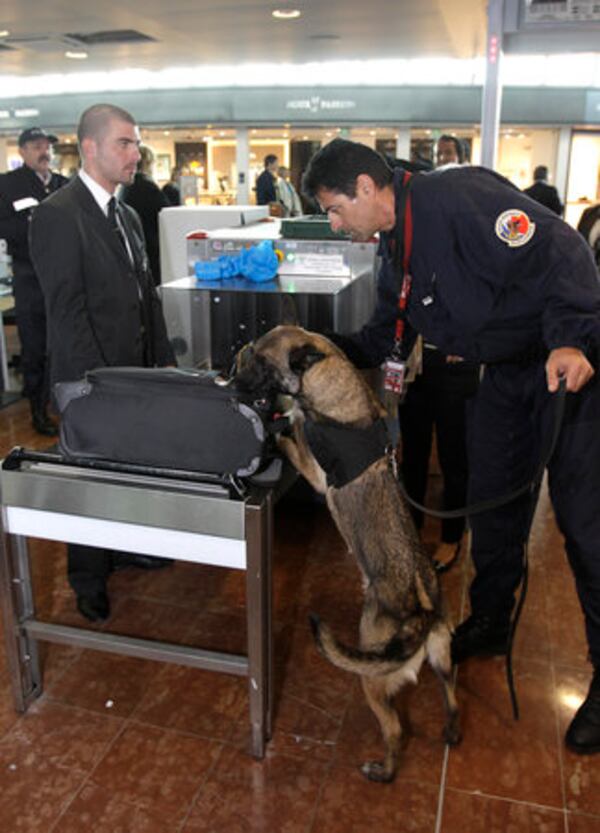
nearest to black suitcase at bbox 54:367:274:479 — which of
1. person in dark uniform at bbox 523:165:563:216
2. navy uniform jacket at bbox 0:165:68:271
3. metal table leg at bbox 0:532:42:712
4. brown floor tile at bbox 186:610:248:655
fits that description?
metal table leg at bbox 0:532:42:712

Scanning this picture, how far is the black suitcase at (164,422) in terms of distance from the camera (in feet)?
5.82

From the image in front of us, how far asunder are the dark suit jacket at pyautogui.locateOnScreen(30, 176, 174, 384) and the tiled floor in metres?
1.04

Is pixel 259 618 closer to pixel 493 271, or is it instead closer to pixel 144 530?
pixel 144 530

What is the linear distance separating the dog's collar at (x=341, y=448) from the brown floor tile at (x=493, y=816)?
0.92 meters

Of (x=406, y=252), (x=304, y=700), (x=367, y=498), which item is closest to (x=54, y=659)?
(x=304, y=700)

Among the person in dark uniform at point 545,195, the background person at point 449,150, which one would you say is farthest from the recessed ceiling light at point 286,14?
the background person at point 449,150

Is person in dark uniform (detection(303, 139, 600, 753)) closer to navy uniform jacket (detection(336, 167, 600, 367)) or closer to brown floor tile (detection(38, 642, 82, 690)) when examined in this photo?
navy uniform jacket (detection(336, 167, 600, 367))

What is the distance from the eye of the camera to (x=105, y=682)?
7.77 feet

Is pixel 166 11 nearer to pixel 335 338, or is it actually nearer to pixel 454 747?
pixel 335 338

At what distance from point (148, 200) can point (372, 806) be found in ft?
14.4

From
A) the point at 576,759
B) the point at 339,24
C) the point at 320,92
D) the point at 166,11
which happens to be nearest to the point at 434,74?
the point at 320,92

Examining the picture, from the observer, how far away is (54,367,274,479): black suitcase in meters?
1.78

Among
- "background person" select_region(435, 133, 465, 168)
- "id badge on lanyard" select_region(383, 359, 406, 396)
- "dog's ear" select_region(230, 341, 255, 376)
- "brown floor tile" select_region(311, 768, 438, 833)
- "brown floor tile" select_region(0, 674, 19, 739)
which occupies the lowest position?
"brown floor tile" select_region(311, 768, 438, 833)

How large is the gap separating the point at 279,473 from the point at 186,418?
30 cm
